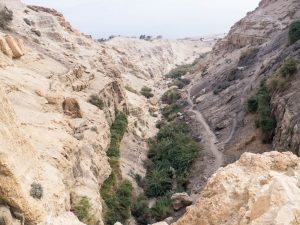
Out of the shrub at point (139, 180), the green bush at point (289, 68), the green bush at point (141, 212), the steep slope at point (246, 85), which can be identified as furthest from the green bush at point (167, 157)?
the green bush at point (289, 68)

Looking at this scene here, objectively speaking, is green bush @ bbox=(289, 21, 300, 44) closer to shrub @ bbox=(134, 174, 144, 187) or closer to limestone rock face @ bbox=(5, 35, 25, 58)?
shrub @ bbox=(134, 174, 144, 187)

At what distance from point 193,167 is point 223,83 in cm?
2238

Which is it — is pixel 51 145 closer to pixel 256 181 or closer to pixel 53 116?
pixel 53 116

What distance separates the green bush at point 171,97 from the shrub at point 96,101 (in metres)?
31.2

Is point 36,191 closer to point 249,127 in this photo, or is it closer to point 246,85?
point 249,127

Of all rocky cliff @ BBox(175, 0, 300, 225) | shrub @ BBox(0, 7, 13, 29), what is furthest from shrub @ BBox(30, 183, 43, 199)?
shrub @ BBox(0, 7, 13, 29)

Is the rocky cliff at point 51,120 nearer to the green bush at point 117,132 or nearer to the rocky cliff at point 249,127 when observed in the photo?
the green bush at point 117,132

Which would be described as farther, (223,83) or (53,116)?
(223,83)

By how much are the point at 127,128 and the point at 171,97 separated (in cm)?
2965

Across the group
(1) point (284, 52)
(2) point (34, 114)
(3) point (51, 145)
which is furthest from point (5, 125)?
(1) point (284, 52)

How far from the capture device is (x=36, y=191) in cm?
1642

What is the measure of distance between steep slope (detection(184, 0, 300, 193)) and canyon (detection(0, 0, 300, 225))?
18 cm

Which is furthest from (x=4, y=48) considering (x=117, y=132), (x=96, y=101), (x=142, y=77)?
(x=142, y=77)

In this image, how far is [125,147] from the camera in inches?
1654
